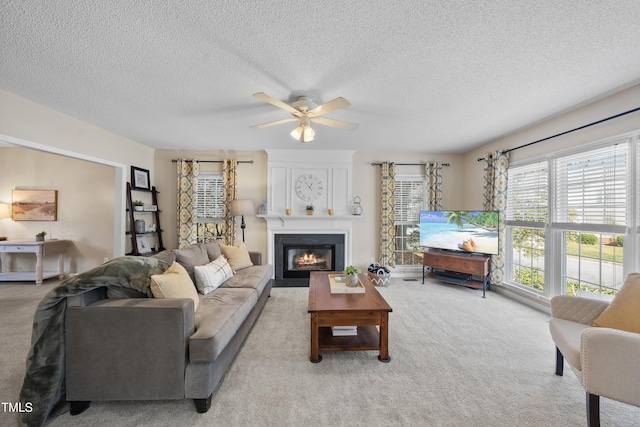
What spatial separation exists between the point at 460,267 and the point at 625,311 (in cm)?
233

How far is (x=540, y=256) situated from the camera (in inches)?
134

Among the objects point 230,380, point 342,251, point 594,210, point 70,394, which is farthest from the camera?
point 342,251

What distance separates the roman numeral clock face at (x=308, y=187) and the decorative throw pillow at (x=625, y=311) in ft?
12.7

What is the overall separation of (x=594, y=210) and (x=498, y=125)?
1.49 meters

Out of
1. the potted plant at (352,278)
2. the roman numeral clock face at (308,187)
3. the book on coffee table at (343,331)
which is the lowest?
the book on coffee table at (343,331)

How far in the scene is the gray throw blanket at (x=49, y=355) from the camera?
1.42m

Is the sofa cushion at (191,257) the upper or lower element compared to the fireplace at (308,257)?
upper

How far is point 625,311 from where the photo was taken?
1656 mm

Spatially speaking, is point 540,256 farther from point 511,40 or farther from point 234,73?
point 234,73

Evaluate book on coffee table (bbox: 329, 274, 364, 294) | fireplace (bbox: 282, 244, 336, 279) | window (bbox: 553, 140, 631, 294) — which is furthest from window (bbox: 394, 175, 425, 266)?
book on coffee table (bbox: 329, 274, 364, 294)

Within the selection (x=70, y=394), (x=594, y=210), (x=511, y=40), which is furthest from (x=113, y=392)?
(x=594, y=210)

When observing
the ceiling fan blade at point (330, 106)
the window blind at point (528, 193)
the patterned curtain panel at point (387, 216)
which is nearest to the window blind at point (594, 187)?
the window blind at point (528, 193)

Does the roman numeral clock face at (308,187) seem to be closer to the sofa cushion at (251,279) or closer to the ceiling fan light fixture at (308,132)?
the sofa cushion at (251,279)

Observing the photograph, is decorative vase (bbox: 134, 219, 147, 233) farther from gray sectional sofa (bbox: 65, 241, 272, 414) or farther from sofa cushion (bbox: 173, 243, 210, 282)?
gray sectional sofa (bbox: 65, 241, 272, 414)
